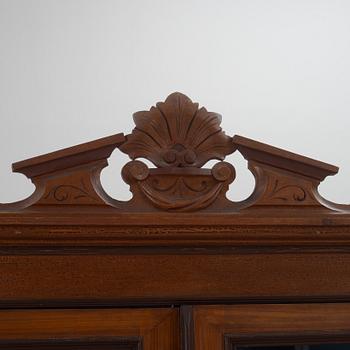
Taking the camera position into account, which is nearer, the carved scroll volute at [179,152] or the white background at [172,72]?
the carved scroll volute at [179,152]

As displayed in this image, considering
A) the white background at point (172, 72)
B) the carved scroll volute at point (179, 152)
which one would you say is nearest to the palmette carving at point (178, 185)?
the carved scroll volute at point (179, 152)

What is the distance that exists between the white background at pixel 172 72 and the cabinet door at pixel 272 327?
1.64ft

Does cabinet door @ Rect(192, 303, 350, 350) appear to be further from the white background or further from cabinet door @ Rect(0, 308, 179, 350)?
the white background

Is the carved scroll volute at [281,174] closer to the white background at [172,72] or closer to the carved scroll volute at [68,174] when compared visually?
the carved scroll volute at [68,174]

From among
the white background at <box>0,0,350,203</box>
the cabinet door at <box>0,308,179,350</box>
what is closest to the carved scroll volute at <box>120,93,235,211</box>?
the cabinet door at <box>0,308,179,350</box>

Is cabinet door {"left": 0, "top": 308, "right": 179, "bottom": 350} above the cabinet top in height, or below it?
below

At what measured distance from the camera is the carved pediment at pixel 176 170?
1.79ft

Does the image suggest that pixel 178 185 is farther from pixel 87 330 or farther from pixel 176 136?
pixel 87 330

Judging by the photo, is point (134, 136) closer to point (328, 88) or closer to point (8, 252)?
point (8, 252)

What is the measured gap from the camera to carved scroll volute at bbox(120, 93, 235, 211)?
56 cm

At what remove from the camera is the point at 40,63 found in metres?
1.05

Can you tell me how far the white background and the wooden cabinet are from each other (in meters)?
0.46

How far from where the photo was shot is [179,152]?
569 mm

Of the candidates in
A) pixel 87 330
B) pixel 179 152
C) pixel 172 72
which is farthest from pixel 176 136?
pixel 172 72
